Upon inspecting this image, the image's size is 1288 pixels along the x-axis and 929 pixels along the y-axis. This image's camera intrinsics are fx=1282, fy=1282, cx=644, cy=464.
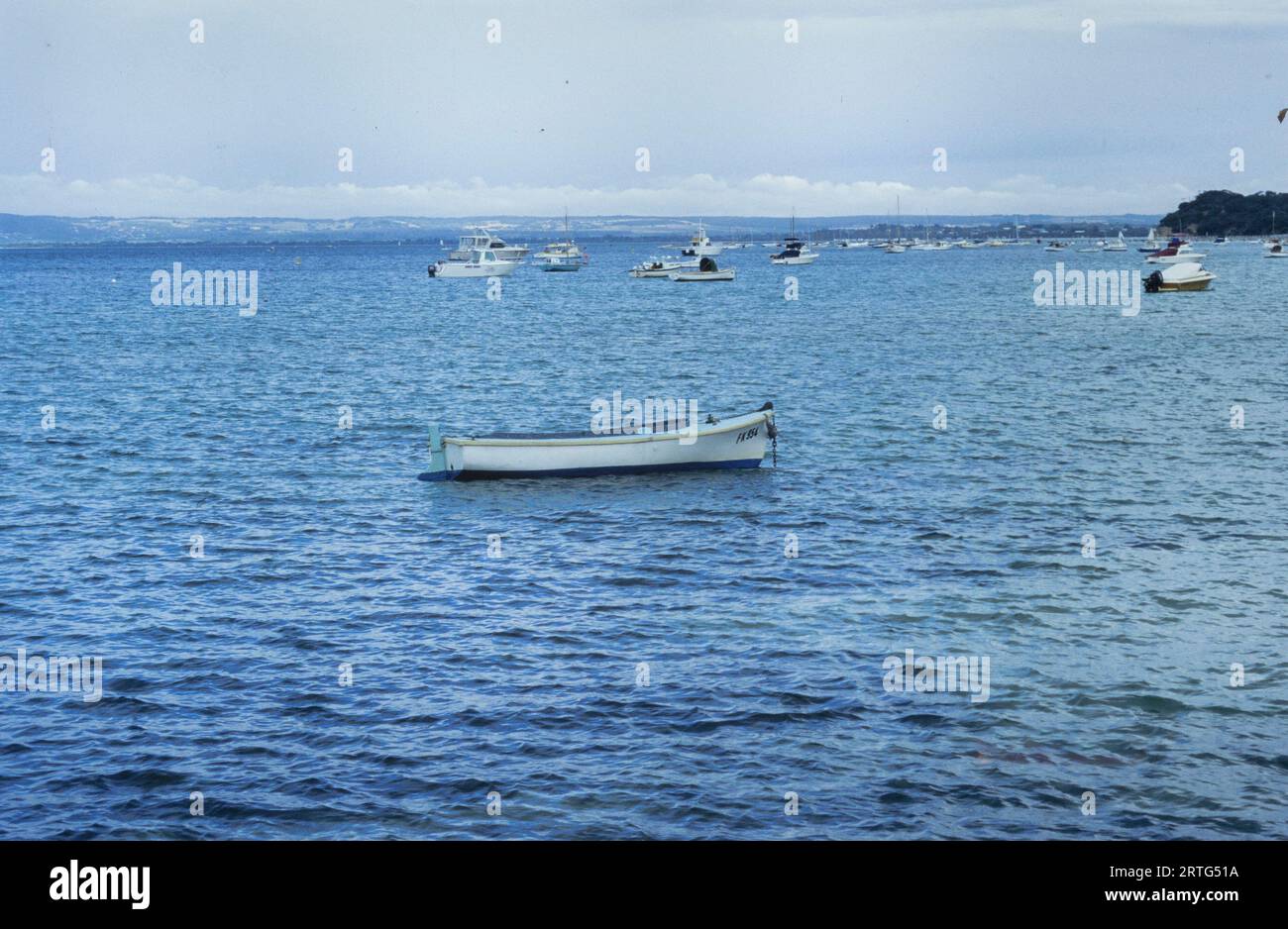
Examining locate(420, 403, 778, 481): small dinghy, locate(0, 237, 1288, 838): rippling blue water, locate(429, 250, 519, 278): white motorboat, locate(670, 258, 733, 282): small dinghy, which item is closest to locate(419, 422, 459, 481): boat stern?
locate(420, 403, 778, 481): small dinghy

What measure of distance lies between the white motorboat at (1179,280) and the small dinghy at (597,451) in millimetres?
105028

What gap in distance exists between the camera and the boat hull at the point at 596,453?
37.1 meters

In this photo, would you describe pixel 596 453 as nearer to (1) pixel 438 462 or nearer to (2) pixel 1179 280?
(1) pixel 438 462

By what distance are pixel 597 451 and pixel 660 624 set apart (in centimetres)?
1350

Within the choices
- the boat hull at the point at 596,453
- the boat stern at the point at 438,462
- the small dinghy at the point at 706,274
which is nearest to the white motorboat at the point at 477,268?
the small dinghy at the point at 706,274

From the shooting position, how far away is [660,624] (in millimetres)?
24234

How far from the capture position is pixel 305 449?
45.7 meters

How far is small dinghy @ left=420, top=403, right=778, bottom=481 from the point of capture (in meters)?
37.1

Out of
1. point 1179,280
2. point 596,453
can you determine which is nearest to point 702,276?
point 1179,280

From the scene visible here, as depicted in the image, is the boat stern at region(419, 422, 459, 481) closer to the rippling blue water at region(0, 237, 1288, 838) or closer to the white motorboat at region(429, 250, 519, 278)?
the rippling blue water at region(0, 237, 1288, 838)

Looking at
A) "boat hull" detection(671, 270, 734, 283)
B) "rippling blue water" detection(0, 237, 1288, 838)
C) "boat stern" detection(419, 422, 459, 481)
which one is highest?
"boat hull" detection(671, 270, 734, 283)

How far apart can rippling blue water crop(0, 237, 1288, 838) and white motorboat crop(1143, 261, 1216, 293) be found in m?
78.6

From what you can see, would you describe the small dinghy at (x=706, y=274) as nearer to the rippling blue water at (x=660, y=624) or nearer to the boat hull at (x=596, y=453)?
the rippling blue water at (x=660, y=624)

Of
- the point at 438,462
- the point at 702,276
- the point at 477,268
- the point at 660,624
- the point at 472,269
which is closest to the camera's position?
the point at 660,624
